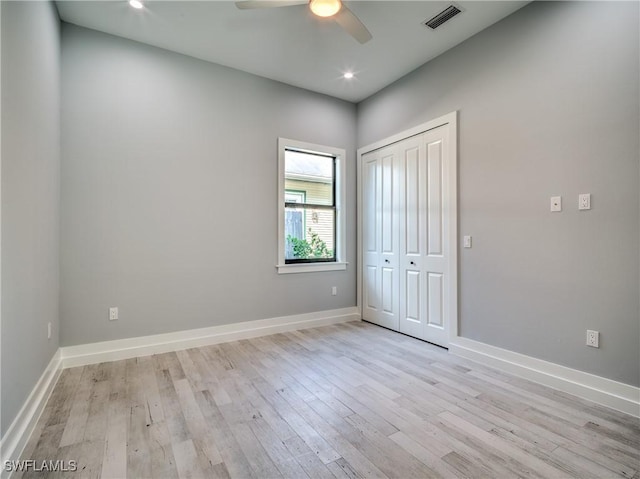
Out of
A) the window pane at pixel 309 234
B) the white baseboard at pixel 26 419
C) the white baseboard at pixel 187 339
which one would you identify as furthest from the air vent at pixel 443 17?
the white baseboard at pixel 26 419

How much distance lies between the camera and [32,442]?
1742mm

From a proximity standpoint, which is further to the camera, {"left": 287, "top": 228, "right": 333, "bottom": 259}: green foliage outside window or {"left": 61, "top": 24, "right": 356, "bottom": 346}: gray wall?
{"left": 287, "top": 228, "right": 333, "bottom": 259}: green foliage outside window

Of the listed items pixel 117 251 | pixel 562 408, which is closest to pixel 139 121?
pixel 117 251

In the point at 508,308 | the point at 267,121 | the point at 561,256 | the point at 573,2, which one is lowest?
the point at 508,308

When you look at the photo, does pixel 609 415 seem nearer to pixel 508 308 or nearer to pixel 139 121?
pixel 508 308

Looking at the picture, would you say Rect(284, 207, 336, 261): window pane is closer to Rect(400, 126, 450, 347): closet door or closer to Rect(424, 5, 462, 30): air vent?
Rect(400, 126, 450, 347): closet door

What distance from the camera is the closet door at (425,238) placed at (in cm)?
331

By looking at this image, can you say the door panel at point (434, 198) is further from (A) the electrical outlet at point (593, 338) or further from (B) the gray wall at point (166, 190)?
(B) the gray wall at point (166, 190)

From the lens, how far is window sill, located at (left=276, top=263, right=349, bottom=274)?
154 inches

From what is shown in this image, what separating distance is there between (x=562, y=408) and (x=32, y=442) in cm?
326

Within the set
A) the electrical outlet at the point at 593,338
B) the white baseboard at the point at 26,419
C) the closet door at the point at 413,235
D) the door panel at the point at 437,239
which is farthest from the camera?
the closet door at the point at 413,235

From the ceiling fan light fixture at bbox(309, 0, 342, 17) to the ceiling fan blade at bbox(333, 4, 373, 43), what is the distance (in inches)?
1.8

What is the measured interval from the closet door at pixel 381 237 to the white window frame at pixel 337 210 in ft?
0.99

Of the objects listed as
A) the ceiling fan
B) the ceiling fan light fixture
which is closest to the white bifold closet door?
the ceiling fan
